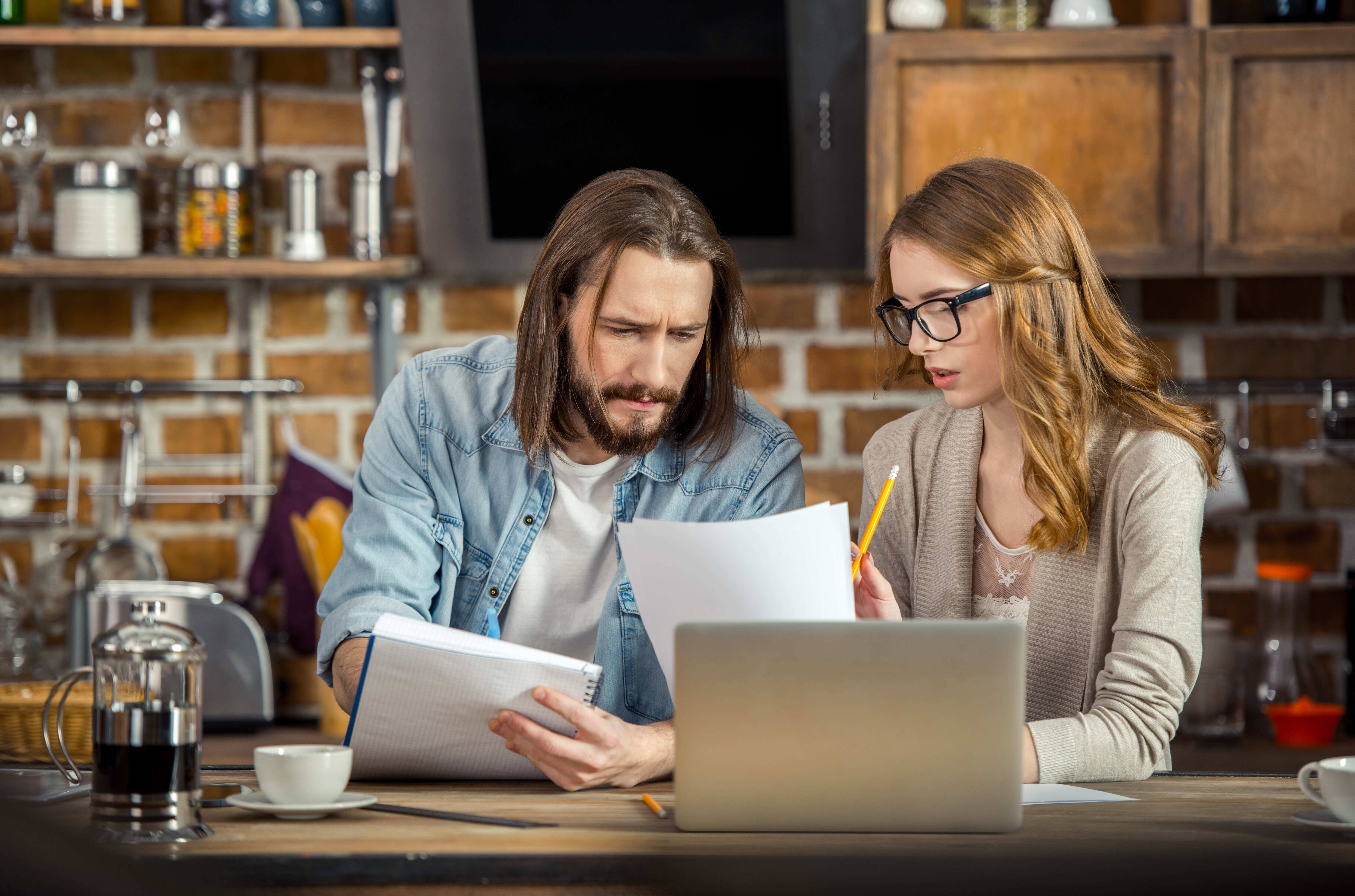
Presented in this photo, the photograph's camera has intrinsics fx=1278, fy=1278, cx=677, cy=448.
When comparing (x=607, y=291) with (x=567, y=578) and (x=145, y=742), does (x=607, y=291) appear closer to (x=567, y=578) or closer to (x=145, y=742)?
(x=567, y=578)

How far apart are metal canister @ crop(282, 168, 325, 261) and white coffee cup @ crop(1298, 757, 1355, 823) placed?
1645 millimetres

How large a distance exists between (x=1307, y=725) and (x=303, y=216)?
5.70ft

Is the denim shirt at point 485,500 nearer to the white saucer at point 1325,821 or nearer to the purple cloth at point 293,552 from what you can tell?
the white saucer at point 1325,821

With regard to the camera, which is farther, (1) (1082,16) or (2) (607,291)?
(1) (1082,16)

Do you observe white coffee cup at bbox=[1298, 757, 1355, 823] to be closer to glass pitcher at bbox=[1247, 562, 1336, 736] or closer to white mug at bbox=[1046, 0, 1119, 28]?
glass pitcher at bbox=[1247, 562, 1336, 736]

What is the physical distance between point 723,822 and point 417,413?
2.22 ft

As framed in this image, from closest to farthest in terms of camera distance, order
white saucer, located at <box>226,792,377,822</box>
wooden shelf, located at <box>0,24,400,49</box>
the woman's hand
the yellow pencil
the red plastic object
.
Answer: white saucer, located at <box>226,792,377,822</box> < the yellow pencil < the woman's hand < the red plastic object < wooden shelf, located at <box>0,24,400,49</box>

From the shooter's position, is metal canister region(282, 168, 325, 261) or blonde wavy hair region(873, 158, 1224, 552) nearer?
blonde wavy hair region(873, 158, 1224, 552)

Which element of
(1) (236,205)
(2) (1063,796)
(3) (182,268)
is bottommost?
(2) (1063,796)

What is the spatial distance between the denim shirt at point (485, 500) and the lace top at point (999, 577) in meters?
0.20

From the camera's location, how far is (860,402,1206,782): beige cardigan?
109 centimetres

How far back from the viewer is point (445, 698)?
99 centimetres

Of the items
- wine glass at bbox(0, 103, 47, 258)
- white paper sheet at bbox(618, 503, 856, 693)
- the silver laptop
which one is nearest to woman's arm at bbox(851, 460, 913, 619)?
white paper sheet at bbox(618, 503, 856, 693)

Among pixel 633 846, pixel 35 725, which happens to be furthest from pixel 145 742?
pixel 35 725
